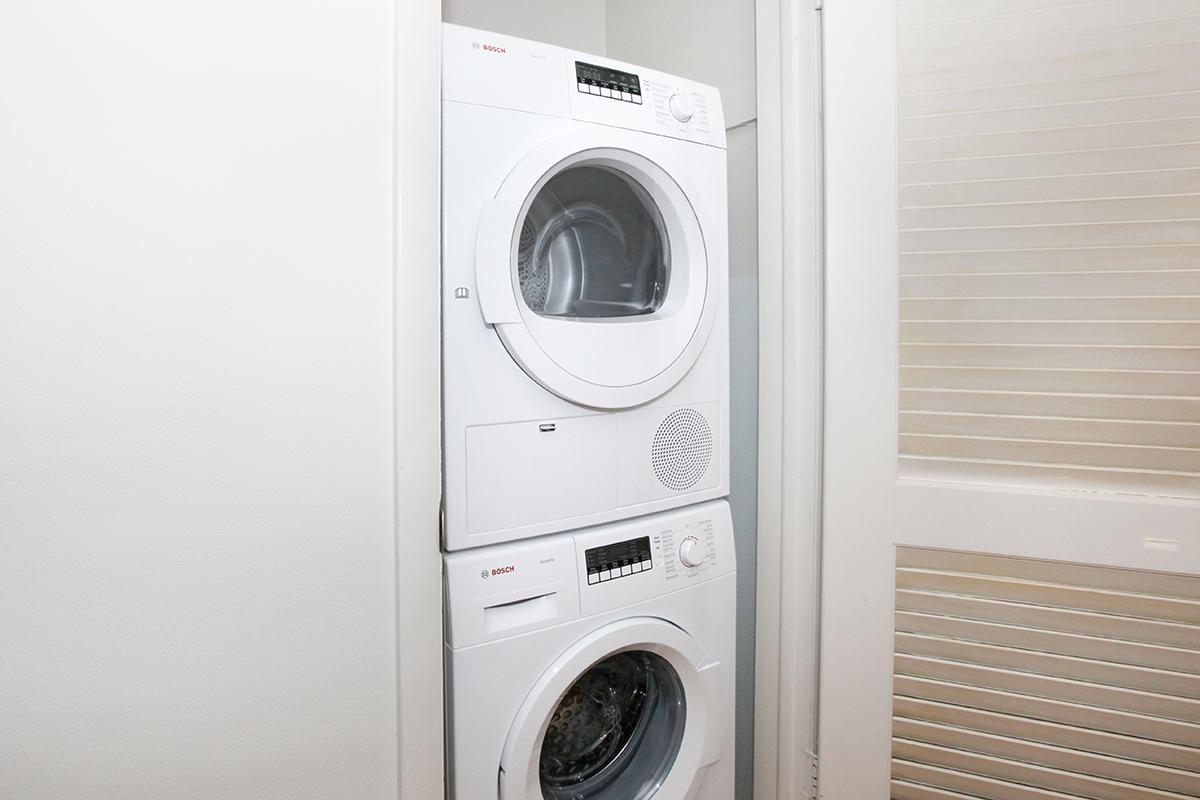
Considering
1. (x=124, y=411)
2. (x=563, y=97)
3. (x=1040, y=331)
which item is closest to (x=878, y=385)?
(x=1040, y=331)

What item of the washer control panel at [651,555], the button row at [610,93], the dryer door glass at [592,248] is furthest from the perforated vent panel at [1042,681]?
the button row at [610,93]

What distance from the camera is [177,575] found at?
78cm

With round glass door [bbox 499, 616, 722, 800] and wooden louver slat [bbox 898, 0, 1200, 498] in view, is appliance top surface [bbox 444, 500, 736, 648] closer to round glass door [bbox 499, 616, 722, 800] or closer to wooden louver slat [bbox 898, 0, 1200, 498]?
round glass door [bbox 499, 616, 722, 800]

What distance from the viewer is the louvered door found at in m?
1.07

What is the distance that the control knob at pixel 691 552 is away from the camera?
1267mm

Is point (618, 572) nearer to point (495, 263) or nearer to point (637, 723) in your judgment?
point (637, 723)

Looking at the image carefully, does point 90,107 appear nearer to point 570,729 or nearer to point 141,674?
point 141,674

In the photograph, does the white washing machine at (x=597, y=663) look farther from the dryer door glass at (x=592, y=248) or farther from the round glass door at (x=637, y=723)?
the dryer door glass at (x=592, y=248)

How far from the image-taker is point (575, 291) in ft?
4.07

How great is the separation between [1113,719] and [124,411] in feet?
5.14

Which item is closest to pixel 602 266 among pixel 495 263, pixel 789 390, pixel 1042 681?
pixel 495 263

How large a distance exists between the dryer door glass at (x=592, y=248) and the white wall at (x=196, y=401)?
33cm

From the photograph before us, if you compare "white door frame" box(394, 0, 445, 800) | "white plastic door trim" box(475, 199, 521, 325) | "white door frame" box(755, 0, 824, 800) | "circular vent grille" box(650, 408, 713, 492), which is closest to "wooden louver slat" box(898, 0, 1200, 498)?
"white door frame" box(755, 0, 824, 800)

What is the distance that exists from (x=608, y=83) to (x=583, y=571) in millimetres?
871
